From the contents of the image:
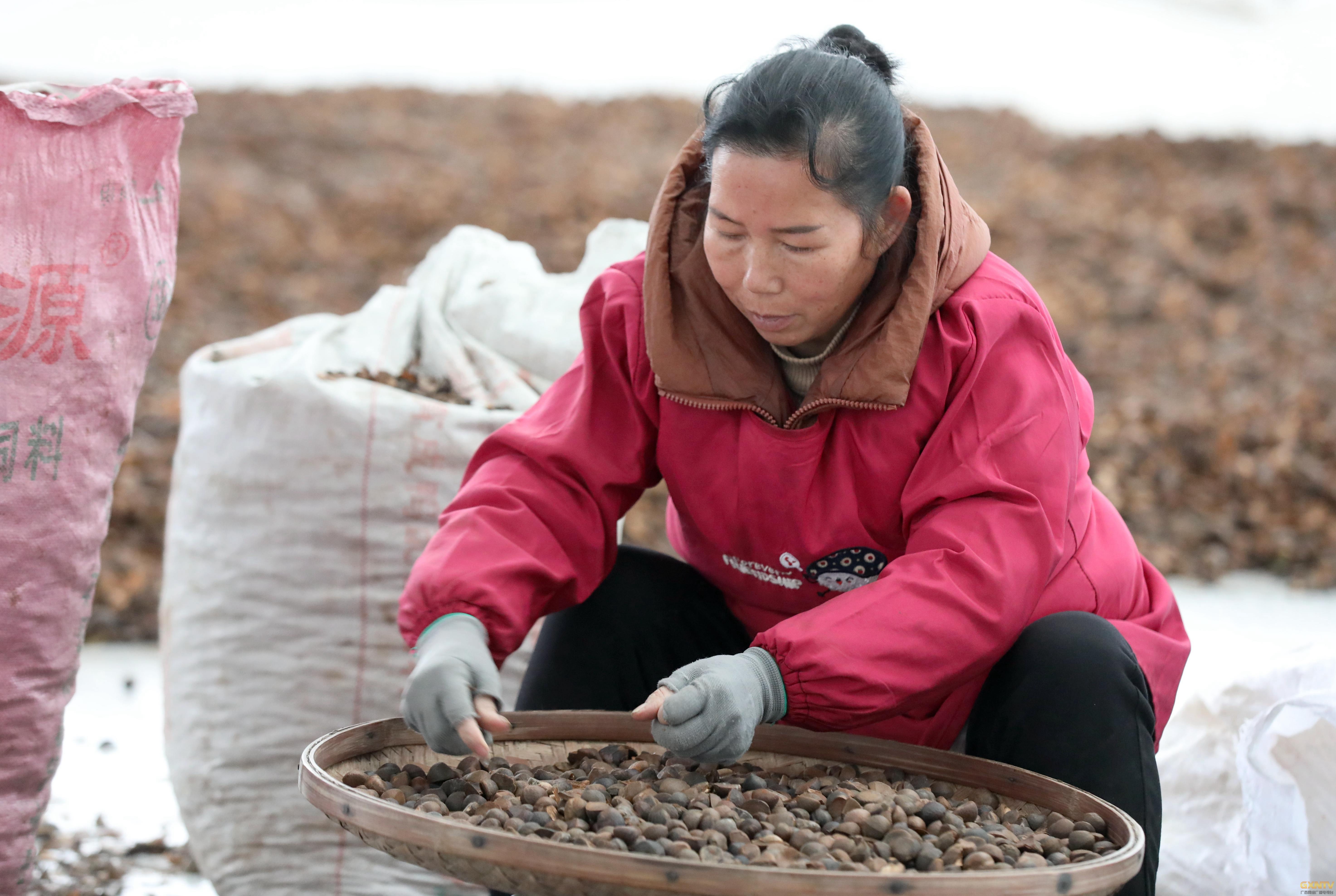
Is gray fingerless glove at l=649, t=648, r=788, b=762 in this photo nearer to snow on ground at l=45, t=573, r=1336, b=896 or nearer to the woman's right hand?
the woman's right hand

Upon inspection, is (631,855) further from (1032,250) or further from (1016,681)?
(1032,250)

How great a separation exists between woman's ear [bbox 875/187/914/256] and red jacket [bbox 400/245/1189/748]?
0.09 meters

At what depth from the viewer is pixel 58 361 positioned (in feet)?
4.18

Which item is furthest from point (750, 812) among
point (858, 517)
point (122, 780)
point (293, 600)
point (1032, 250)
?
point (1032, 250)

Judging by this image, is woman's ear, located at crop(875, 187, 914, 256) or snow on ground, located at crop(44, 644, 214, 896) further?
snow on ground, located at crop(44, 644, 214, 896)

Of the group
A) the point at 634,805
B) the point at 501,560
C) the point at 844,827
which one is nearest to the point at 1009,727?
the point at 844,827

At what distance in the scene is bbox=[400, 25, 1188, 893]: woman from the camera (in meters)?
1.09

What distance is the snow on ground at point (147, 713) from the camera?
1697 millimetres

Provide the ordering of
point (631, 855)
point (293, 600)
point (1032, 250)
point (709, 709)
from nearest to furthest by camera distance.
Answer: point (631, 855) < point (709, 709) < point (293, 600) < point (1032, 250)

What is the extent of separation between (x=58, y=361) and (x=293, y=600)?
0.43 m

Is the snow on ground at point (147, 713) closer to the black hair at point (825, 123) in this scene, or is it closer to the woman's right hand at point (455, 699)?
the woman's right hand at point (455, 699)

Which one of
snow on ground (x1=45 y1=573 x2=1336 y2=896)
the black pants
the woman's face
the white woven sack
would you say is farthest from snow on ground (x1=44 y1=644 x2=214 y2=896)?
the woman's face

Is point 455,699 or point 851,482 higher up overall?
point 851,482

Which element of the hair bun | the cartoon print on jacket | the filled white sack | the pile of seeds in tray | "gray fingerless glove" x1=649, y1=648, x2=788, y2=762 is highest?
the hair bun
